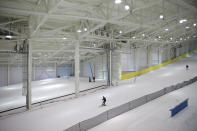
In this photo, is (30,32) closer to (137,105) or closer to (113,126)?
(113,126)

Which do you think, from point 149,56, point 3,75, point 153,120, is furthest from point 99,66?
point 153,120

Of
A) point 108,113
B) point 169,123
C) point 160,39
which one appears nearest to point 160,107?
point 169,123

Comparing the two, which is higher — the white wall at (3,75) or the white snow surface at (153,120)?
the white wall at (3,75)

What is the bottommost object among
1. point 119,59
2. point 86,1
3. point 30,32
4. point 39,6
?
point 119,59

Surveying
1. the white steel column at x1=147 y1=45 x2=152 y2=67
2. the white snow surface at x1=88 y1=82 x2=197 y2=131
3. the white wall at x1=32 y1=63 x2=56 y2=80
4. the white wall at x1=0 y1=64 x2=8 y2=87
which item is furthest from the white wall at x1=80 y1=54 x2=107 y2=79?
the white snow surface at x1=88 y1=82 x2=197 y2=131

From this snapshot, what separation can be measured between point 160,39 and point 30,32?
24933mm

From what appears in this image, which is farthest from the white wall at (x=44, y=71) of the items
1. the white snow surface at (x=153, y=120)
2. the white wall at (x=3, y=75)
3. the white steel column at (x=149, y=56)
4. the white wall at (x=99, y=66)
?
the white snow surface at (x=153, y=120)

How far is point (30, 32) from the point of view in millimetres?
11547

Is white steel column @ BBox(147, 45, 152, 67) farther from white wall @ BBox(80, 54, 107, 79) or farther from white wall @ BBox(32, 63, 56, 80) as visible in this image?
white wall @ BBox(32, 63, 56, 80)

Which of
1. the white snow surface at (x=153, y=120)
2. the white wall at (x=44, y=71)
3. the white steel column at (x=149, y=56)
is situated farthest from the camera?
the white wall at (x=44, y=71)

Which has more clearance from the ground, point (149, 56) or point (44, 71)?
point (149, 56)

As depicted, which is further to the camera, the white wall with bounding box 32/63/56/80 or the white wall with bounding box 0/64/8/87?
the white wall with bounding box 32/63/56/80

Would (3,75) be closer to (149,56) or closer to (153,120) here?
(153,120)

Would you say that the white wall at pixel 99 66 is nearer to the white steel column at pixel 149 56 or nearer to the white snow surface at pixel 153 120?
the white steel column at pixel 149 56
